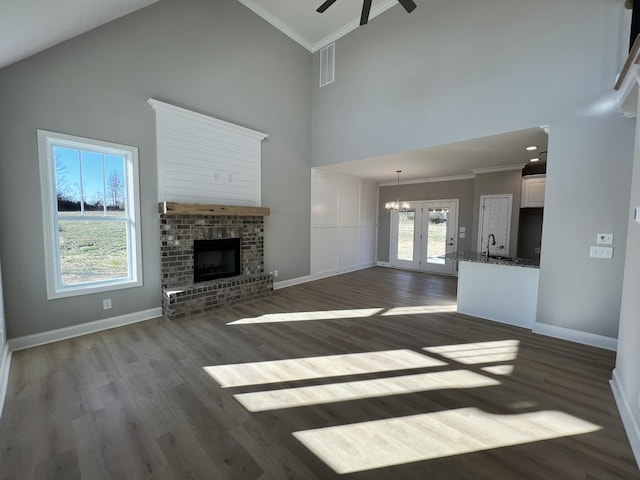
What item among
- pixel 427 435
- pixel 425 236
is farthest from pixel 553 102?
pixel 425 236

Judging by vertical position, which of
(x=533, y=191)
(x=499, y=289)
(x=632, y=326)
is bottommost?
(x=499, y=289)

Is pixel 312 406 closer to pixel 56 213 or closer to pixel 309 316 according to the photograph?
pixel 309 316

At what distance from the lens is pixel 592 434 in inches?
70.5

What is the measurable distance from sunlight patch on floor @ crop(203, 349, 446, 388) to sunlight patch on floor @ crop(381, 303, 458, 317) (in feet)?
4.15

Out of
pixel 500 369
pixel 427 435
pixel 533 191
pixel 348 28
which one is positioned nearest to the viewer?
pixel 427 435

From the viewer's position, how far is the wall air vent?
566 centimetres

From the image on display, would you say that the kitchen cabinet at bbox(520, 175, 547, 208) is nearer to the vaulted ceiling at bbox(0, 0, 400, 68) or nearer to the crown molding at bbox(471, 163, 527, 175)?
the crown molding at bbox(471, 163, 527, 175)

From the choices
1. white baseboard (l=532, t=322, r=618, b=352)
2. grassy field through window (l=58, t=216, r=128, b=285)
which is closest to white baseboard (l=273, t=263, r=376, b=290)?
grassy field through window (l=58, t=216, r=128, b=285)

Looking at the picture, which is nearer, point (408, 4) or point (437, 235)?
point (408, 4)

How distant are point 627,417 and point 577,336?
5.38ft

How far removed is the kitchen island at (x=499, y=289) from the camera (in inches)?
140

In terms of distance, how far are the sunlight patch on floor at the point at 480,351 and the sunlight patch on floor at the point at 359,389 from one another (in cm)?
31

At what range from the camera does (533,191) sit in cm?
560

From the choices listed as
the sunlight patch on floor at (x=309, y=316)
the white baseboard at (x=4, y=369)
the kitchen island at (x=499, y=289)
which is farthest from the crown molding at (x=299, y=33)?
the white baseboard at (x=4, y=369)
